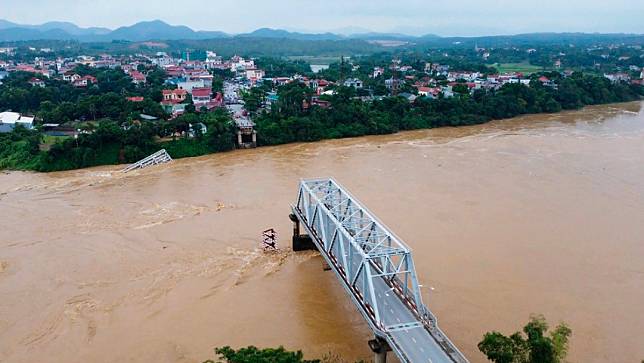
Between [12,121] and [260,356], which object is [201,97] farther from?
[260,356]

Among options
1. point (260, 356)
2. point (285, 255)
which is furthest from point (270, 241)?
point (260, 356)

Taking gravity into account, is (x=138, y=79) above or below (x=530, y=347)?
above

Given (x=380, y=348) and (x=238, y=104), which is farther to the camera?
(x=238, y=104)

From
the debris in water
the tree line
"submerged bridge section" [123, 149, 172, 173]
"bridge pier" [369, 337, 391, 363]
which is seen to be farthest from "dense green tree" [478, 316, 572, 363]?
the tree line

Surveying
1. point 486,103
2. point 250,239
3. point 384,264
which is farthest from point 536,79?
point 384,264

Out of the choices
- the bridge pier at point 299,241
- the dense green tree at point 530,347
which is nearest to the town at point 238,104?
the bridge pier at point 299,241

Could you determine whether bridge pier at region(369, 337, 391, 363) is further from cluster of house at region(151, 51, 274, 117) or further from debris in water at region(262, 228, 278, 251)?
cluster of house at region(151, 51, 274, 117)
